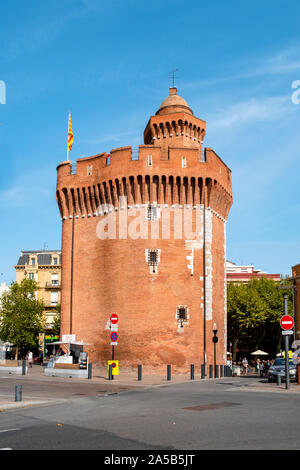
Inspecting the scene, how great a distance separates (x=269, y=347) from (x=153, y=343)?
145ft

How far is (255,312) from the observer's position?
2628 inches

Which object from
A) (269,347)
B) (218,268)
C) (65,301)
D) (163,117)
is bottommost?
(269,347)

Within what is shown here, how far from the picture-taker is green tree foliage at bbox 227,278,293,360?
6675 cm

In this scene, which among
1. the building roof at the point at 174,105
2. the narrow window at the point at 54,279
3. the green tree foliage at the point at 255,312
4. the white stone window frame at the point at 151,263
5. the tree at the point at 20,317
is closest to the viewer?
the white stone window frame at the point at 151,263

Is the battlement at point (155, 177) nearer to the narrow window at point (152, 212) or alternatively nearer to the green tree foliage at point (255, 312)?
the narrow window at point (152, 212)

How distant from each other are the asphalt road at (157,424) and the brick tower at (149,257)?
19.8 m

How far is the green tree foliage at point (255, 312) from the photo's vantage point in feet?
219

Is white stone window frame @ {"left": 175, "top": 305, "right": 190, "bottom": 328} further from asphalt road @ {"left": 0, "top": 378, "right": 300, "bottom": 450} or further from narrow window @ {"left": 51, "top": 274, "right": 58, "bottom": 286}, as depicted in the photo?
narrow window @ {"left": 51, "top": 274, "right": 58, "bottom": 286}

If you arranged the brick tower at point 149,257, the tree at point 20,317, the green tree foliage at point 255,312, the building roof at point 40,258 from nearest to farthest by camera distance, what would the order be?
the brick tower at point 149,257, the tree at point 20,317, the green tree foliage at point 255,312, the building roof at point 40,258

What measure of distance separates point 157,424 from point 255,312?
55961 mm

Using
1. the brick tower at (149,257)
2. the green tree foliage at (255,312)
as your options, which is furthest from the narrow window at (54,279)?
the brick tower at (149,257)
